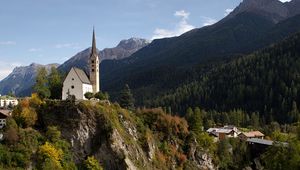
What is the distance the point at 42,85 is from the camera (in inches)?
3701

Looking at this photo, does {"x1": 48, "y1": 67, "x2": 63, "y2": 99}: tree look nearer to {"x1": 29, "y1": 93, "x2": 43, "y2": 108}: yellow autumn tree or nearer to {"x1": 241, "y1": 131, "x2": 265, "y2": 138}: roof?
{"x1": 29, "y1": 93, "x2": 43, "y2": 108}: yellow autumn tree

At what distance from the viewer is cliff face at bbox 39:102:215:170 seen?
79625 millimetres

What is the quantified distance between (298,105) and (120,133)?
398 feet

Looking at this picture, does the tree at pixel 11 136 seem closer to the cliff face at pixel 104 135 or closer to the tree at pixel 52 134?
the tree at pixel 52 134

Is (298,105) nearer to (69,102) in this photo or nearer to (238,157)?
(238,157)

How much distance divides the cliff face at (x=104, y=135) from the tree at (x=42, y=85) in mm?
7900

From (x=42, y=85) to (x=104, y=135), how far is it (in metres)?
22.4

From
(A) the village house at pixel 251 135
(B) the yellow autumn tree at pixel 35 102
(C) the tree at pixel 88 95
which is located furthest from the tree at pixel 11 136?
(A) the village house at pixel 251 135

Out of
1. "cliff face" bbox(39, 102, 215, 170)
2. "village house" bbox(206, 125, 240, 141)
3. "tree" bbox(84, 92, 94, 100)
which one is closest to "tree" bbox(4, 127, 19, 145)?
"cliff face" bbox(39, 102, 215, 170)

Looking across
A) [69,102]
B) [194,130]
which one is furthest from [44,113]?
[194,130]

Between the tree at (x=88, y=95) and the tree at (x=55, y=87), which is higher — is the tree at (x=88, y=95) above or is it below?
below

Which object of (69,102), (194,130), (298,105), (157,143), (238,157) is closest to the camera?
(69,102)

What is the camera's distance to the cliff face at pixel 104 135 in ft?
261

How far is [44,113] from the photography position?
266 feet
